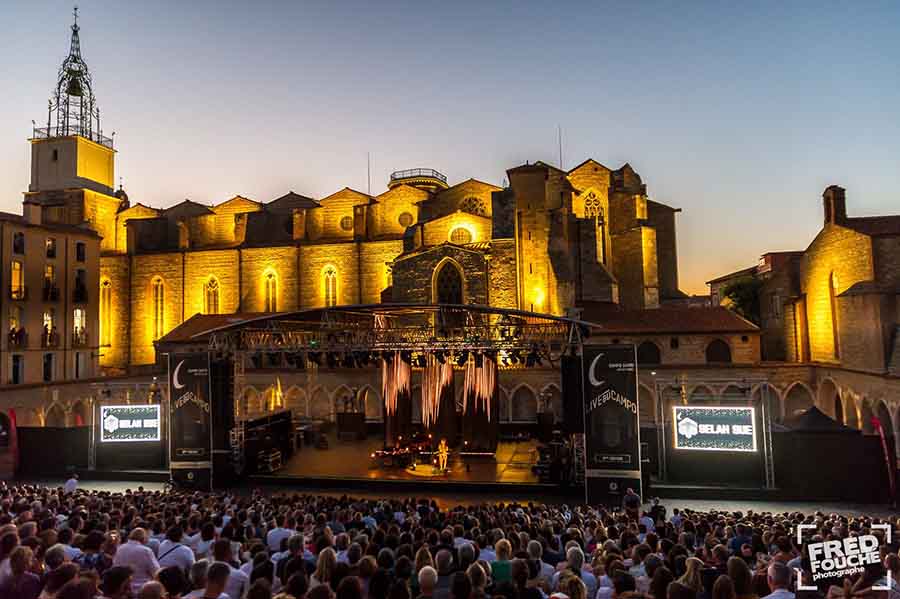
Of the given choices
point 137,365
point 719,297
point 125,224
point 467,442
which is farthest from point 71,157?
point 719,297

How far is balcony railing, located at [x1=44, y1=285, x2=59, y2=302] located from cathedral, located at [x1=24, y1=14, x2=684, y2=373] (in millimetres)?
4516

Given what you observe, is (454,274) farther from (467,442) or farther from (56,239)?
(56,239)

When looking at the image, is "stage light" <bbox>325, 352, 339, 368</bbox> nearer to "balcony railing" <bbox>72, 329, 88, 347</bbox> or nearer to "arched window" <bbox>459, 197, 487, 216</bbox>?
"arched window" <bbox>459, 197, 487, 216</bbox>

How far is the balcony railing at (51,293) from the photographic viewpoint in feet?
111

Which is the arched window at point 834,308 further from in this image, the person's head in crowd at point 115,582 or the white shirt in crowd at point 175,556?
the person's head in crowd at point 115,582

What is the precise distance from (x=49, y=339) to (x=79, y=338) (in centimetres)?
269

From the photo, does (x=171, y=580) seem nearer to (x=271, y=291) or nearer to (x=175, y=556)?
(x=175, y=556)

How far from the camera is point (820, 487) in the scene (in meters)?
16.4

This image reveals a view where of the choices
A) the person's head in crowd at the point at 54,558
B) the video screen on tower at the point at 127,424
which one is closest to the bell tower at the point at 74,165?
the video screen on tower at the point at 127,424

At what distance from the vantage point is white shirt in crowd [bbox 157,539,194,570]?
683 centimetres

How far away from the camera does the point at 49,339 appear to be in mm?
33594

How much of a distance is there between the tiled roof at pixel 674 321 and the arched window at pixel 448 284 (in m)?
7.75

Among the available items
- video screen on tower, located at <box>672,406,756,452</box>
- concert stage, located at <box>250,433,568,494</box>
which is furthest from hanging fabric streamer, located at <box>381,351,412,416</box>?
video screen on tower, located at <box>672,406,756,452</box>

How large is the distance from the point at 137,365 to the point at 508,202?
2918cm
